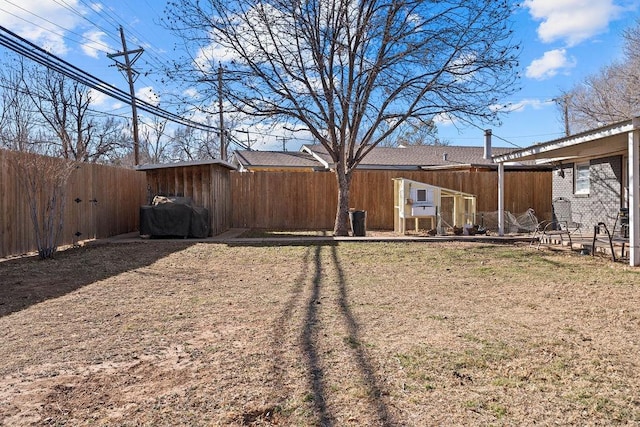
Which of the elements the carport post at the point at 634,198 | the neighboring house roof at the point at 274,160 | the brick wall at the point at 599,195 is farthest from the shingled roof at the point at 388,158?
the carport post at the point at 634,198

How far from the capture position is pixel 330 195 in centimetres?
1517

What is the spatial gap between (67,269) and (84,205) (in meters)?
3.77

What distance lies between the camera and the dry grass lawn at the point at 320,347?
260 centimetres

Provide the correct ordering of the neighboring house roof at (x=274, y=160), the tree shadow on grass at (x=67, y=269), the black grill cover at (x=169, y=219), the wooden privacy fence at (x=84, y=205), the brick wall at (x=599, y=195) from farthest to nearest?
the neighboring house roof at (x=274, y=160) → the brick wall at (x=599, y=195) → the black grill cover at (x=169, y=219) → the wooden privacy fence at (x=84, y=205) → the tree shadow on grass at (x=67, y=269)

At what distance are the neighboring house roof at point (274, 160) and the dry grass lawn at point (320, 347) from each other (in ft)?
48.6

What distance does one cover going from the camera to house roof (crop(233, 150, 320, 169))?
21.7 metres

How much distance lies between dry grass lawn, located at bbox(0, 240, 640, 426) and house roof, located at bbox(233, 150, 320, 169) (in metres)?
14.9

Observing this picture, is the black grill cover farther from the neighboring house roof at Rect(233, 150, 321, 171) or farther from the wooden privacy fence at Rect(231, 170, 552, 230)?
→ the neighboring house roof at Rect(233, 150, 321, 171)

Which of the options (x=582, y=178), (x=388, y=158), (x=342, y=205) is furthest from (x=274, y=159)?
(x=582, y=178)

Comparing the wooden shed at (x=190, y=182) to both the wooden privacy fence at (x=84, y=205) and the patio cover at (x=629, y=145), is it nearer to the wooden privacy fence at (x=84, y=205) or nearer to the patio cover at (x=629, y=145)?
the wooden privacy fence at (x=84, y=205)

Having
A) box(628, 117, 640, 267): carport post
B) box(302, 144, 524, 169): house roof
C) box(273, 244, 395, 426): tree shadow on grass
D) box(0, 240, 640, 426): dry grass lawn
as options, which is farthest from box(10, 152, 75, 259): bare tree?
box(302, 144, 524, 169): house roof

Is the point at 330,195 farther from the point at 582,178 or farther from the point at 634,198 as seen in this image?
the point at 634,198

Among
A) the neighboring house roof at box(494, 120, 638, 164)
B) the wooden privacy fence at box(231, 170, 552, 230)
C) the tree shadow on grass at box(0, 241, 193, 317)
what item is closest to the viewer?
the tree shadow on grass at box(0, 241, 193, 317)

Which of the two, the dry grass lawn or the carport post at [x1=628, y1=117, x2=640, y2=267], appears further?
the carport post at [x1=628, y1=117, x2=640, y2=267]
